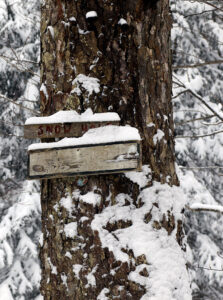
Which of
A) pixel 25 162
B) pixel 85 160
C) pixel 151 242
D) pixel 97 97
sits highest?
pixel 25 162

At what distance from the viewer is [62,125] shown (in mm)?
1687

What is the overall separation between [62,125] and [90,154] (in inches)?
7.2

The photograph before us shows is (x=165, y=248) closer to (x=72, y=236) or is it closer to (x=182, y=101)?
(x=72, y=236)

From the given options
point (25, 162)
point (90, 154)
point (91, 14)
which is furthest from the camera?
point (25, 162)

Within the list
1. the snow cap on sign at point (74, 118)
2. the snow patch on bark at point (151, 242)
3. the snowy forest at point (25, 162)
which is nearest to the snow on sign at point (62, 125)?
the snow cap on sign at point (74, 118)

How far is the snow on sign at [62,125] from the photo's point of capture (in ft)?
5.50

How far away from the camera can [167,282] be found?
1.59m

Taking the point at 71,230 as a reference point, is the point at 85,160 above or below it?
above

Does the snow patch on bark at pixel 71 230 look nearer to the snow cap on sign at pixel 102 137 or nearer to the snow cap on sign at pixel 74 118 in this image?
the snow cap on sign at pixel 102 137

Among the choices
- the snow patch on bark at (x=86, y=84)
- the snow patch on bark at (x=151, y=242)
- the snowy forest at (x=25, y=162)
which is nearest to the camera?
the snow patch on bark at (x=151, y=242)

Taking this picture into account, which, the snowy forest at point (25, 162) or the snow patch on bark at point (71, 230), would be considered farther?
the snowy forest at point (25, 162)

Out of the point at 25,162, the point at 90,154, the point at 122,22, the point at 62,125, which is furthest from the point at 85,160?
the point at 25,162

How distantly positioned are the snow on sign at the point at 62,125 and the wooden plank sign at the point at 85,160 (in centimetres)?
8

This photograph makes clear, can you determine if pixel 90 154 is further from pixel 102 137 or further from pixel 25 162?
pixel 25 162
